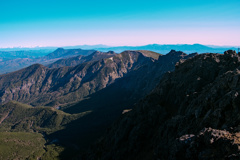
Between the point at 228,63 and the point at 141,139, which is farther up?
the point at 228,63

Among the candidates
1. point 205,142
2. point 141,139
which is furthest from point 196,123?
point 141,139

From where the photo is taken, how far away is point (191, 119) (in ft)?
188

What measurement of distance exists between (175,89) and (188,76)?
12.0 meters

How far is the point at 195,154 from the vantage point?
33562mm

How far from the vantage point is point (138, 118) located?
102m

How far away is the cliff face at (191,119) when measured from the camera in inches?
1328

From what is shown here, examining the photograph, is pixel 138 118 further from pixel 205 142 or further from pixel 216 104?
pixel 205 142

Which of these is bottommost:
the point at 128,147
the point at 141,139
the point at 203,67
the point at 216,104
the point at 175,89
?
the point at 128,147

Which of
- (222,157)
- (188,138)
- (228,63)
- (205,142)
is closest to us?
(222,157)

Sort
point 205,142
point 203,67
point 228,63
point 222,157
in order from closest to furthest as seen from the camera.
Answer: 1. point 222,157
2. point 205,142
3. point 228,63
4. point 203,67

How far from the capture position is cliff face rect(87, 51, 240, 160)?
33719 millimetres

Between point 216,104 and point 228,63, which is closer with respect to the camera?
point 216,104

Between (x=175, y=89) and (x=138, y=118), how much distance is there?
30388mm

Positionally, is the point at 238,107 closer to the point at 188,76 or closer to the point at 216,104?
the point at 216,104
